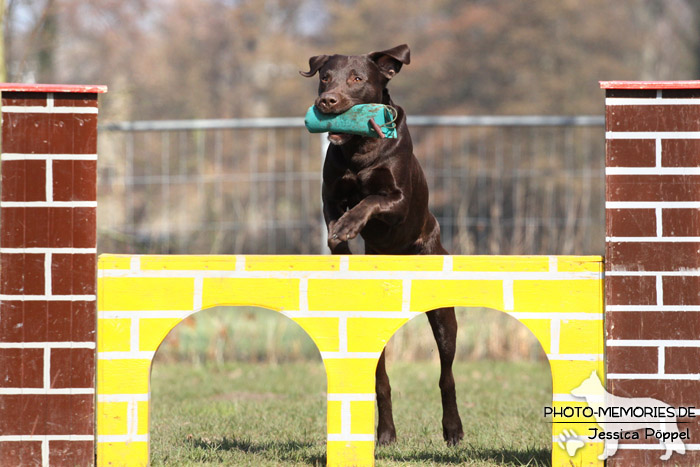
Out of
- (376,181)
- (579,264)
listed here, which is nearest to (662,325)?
(579,264)

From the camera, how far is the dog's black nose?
4.11m

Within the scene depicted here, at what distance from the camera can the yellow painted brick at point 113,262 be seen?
3.68 meters

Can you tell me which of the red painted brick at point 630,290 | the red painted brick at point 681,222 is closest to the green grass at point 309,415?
the red painted brick at point 630,290

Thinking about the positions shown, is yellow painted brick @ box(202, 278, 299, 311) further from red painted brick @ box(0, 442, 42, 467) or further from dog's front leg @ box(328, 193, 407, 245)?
red painted brick @ box(0, 442, 42, 467)

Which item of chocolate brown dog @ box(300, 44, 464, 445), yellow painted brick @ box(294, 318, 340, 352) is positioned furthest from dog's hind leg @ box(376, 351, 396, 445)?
yellow painted brick @ box(294, 318, 340, 352)

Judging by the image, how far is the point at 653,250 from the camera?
359 centimetres

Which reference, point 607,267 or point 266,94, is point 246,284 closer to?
point 607,267

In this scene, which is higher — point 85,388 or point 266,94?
point 266,94

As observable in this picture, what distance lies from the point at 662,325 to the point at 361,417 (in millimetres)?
1292

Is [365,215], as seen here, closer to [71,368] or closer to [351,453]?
[351,453]

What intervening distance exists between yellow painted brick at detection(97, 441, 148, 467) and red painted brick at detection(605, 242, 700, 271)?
211 cm

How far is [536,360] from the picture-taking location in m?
8.15

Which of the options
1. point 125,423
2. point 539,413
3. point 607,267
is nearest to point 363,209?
point 607,267

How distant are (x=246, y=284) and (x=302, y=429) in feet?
5.35
